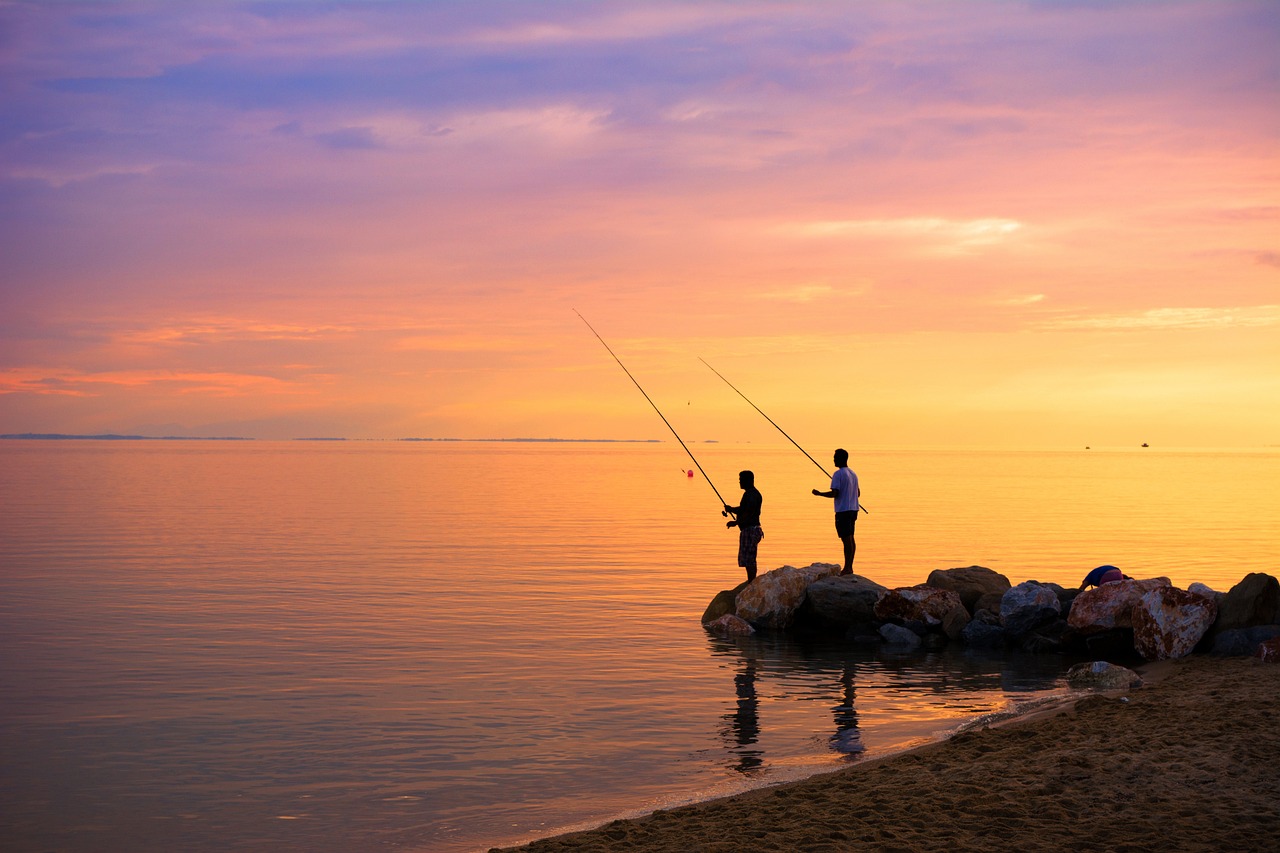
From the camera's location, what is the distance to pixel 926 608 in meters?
16.4

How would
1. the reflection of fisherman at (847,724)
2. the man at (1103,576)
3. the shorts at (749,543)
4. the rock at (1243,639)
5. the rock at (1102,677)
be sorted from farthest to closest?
the shorts at (749,543) < the man at (1103,576) < the rock at (1243,639) < the rock at (1102,677) < the reflection of fisherman at (847,724)

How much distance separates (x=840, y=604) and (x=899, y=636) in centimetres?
115

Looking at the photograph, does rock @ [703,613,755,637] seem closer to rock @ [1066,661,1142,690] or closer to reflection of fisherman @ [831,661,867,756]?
reflection of fisherman @ [831,661,867,756]

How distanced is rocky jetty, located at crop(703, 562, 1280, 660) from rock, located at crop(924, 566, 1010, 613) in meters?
0.02

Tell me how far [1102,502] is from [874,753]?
41.1 m

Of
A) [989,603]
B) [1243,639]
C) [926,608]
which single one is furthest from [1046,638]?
[1243,639]

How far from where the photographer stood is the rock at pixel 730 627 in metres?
16.8

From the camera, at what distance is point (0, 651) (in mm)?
14414

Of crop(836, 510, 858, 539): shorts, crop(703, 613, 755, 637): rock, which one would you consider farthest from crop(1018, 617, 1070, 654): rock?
crop(703, 613, 755, 637): rock

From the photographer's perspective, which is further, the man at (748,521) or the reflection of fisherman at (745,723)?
the man at (748,521)

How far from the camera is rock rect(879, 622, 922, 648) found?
15938 millimetres

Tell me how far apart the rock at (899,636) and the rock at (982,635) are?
0.70m

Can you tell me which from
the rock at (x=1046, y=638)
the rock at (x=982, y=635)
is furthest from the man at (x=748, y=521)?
the rock at (x=1046, y=638)

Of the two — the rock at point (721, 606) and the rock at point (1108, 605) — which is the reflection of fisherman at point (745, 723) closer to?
the rock at point (721, 606)
